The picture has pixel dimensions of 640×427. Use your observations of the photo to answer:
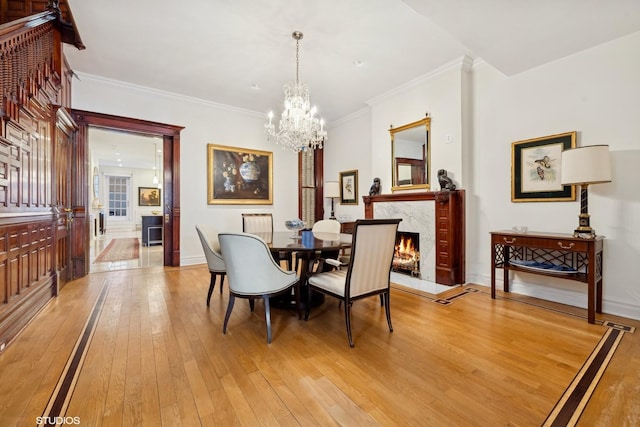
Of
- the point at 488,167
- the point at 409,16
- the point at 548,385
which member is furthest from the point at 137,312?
the point at 488,167

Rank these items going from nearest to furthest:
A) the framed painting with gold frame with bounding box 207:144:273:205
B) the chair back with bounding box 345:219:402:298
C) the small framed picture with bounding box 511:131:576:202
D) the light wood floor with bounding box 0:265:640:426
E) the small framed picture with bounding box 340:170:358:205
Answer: the light wood floor with bounding box 0:265:640:426 → the chair back with bounding box 345:219:402:298 → the small framed picture with bounding box 511:131:576:202 → the framed painting with gold frame with bounding box 207:144:273:205 → the small framed picture with bounding box 340:170:358:205

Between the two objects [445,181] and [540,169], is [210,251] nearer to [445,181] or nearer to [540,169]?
[445,181]

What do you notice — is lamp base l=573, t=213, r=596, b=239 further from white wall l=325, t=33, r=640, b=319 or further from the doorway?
the doorway

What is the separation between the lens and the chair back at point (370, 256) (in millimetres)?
2094

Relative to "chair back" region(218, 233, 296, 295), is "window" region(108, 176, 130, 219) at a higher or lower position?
higher

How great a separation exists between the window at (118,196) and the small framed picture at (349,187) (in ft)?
35.8

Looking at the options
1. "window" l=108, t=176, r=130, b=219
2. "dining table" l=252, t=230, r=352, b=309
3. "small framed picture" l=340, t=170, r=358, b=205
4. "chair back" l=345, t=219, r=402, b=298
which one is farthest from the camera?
"window" l=108, t=176, r=130, b=219

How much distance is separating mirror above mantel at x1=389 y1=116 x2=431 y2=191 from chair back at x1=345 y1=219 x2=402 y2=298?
7.17ft

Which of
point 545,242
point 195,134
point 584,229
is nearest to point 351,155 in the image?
point 195,134

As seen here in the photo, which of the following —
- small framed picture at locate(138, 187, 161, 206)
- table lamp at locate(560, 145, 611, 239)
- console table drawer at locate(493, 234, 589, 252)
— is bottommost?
console table drawer at locate(493, 234, 589, 252)

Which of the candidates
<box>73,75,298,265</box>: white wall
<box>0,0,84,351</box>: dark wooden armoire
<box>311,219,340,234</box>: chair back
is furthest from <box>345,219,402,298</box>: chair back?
<box>73,75,298,265</box>: white wall

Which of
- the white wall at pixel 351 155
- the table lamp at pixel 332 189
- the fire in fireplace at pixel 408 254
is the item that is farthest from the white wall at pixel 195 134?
the fire in fireplace at pixel 408 254

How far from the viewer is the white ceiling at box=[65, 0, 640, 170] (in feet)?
7.97

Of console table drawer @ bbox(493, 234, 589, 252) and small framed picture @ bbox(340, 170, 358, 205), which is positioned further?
small framed picture @ bbox(340, 170, 358, 205)
